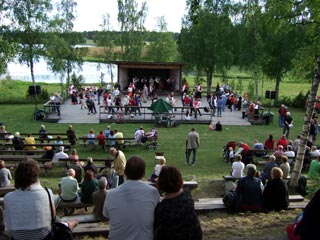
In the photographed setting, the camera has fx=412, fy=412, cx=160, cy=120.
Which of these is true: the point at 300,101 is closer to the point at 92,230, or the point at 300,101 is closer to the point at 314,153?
the point at 314,153

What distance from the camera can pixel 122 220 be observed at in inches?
153

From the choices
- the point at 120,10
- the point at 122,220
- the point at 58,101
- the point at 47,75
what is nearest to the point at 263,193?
the point at 122,220

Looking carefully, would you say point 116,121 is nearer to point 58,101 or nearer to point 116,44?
point 58,101

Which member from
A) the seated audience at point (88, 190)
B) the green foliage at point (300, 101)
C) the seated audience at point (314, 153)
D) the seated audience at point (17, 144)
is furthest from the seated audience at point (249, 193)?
the green foliage at point (300, 101)

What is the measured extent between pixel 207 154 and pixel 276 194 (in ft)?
32.0

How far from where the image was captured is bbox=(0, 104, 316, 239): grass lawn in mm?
6566

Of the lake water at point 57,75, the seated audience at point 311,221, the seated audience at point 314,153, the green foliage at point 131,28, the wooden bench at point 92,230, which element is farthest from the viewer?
the lake water at point 57,75

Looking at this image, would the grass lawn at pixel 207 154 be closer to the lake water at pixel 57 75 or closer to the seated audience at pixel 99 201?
the seated audience at pixel 99 201

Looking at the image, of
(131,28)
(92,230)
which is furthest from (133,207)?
(131,28)

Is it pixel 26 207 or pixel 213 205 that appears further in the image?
pixel 213 205

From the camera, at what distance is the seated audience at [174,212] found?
390 cm

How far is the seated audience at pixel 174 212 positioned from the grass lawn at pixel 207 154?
2257 millimetres

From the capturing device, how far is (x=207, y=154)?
17344 millimetres

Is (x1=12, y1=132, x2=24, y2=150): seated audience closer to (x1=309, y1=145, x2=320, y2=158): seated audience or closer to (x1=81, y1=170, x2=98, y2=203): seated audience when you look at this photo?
(x1=81, y1=170, x2=98, y2=203): seated audience
